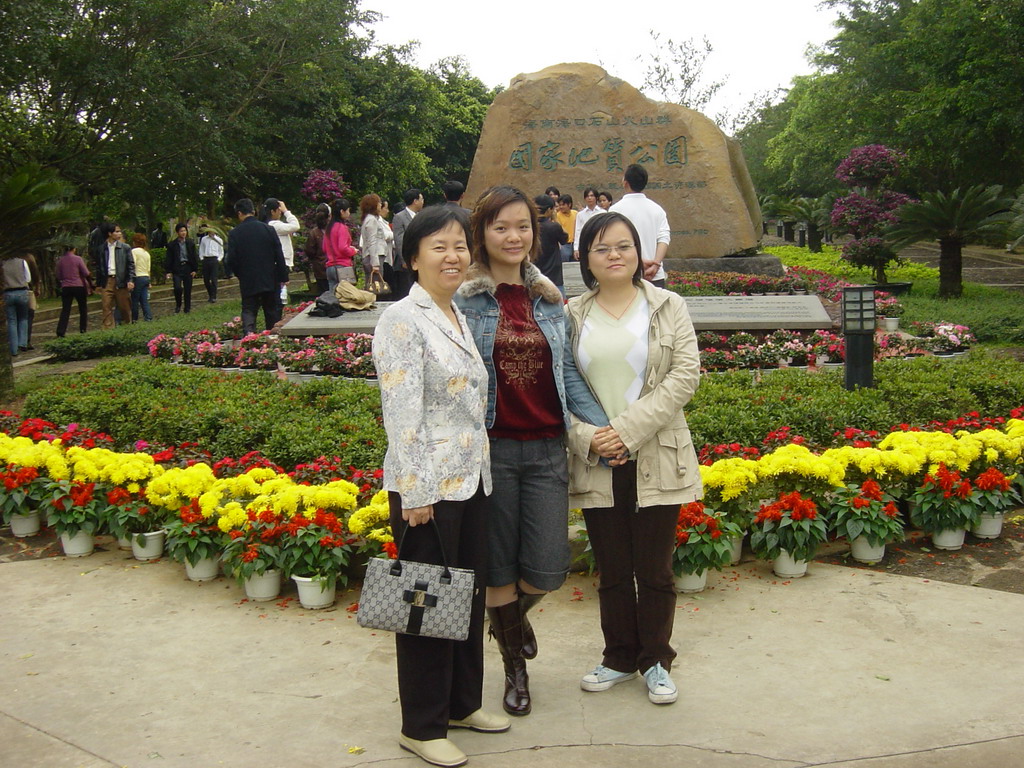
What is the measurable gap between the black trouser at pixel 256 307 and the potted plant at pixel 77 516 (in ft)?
18.9

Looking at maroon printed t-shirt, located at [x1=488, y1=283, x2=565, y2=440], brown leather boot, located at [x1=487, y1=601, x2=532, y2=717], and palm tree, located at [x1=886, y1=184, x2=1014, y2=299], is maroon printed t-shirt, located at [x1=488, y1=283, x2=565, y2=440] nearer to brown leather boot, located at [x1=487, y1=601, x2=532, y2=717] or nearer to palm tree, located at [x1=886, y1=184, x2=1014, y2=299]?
brown leather boot, located at [x1=487, y1=601, x2=532, y2=717]

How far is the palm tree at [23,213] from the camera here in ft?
27.1

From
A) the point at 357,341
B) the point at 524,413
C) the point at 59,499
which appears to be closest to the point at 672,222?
the point at 357,341

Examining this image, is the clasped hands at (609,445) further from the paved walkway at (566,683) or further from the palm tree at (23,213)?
the palm tree at (23,213)

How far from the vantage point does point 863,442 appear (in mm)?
5352

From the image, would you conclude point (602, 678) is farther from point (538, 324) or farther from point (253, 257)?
point (253, 257)

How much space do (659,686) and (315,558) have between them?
5.33 ft

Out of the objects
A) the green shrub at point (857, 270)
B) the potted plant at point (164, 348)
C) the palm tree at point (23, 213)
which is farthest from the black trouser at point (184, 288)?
the green shrub at point (857, 270)

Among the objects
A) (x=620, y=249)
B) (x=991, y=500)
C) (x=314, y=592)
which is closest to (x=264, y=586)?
(x=314, y=592)

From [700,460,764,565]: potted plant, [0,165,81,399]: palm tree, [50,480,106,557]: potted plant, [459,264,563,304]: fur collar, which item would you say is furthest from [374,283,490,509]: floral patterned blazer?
[0,165,81,399]: palm tree

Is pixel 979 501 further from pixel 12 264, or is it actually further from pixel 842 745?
pixel 12 264

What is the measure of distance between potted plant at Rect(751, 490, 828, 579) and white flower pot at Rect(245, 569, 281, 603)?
2.05 m

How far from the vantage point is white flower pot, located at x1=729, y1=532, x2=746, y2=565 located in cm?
446

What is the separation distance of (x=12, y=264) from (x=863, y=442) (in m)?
11.0
